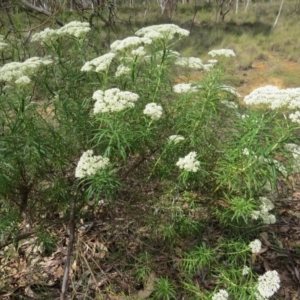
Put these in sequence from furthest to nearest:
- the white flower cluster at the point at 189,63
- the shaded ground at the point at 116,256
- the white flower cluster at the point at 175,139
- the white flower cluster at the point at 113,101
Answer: the shaded ground at the point at 116,256 → the white flower cluster at the point at 189,63 → the white flower cluster at the point at 175,139 → the white flower cluster at the point at 113,101

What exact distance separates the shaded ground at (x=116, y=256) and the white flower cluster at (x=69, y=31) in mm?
1370

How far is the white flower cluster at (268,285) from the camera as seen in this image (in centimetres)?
286

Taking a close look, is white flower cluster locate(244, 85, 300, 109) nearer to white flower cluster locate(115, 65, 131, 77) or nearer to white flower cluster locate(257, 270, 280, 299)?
white flower cluster locate(115, 65, 131, 77)

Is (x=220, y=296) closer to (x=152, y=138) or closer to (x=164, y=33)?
(x=152, y=138)

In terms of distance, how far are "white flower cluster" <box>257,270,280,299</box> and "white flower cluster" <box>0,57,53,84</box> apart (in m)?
2.21

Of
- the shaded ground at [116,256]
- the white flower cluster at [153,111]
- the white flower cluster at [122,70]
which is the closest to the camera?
the white flower cluster at [153,111]

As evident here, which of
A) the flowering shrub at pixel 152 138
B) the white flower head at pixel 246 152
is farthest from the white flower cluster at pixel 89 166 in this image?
the white flower head at pixel 246 152

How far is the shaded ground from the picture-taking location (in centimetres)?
355

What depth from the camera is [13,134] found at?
2955 millimetres

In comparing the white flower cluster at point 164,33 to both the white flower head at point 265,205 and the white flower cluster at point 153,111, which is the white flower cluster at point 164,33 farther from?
the white flower head at point 265,205

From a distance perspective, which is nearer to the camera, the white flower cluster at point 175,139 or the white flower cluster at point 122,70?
the white flower cluster at point 175,139

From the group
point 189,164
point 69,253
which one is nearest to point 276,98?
point 189,164

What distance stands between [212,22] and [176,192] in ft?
84.8

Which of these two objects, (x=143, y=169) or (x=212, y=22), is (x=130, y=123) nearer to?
(x=143, y=169)
